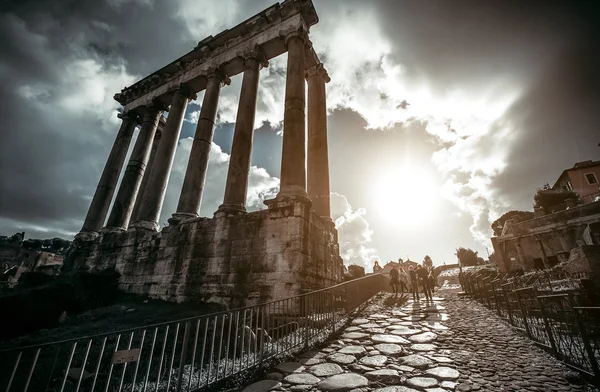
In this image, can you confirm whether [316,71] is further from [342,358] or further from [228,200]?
[342,358]

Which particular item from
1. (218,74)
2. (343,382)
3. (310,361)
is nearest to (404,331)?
(310,361)

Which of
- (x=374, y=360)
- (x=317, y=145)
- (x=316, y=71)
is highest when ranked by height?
(x=316, y=71)

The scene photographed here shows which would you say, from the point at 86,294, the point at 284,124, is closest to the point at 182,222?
the point at 86,294

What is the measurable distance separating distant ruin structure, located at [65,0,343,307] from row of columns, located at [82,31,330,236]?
5 cm

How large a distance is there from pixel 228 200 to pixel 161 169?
5.32m

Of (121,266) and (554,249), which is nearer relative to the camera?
(121,266)

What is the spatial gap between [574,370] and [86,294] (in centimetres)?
1377

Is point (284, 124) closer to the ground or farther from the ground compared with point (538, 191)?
closer to the ground

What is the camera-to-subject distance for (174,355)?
4.01 m

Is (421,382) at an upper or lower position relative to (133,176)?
lower

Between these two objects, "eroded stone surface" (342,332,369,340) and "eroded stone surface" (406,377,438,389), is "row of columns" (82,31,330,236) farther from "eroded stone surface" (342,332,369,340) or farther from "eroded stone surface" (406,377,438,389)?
"eroded stone surface" (406,377,438,389)

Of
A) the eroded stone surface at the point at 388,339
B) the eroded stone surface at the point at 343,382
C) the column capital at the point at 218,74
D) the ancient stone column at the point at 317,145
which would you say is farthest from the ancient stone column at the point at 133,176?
the eroded stone surface at the point at 343,382

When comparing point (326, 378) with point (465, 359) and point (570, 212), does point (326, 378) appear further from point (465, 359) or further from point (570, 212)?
point (570, 212)

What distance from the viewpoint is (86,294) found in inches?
380
